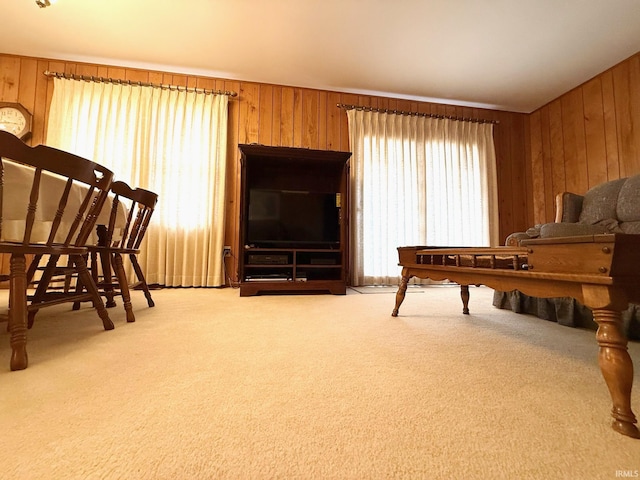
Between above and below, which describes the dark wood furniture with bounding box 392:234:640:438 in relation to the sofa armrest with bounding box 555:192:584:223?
below

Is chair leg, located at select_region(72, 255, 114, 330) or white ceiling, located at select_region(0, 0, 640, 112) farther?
white ceiling, located at select_region(0, 0, 640, 112)

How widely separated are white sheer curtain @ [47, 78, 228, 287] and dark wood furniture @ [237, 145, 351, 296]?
522 mm

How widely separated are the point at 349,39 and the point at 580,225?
2528 millimetres

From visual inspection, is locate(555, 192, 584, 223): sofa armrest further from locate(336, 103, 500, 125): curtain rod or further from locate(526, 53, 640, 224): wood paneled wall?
locate(336, 103, 500, 125): curtain rod

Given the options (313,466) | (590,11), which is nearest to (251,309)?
(313,466)

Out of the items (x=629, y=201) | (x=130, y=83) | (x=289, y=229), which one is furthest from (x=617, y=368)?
(x=130, y=83)

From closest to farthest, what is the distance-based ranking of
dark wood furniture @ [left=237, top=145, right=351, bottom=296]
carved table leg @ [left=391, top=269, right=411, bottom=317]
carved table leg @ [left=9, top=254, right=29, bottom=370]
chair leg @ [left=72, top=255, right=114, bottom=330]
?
carved table leg @ [left=9, top=254, right=29, bottom=370] → chair leg @ [left=72, top=255, right=114, bottom=330] → carved table leg @ [left=391, top=269, right=411, bottom=317] → dark wood furniture @ [left=237, top=145, right=351, bottom=296]

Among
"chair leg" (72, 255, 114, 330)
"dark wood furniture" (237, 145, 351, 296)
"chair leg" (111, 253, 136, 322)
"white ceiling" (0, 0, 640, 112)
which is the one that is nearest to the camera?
"chair leg" (72, 255, 114, 330)

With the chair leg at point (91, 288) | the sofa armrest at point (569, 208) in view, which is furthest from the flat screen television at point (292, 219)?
the sofa armrest at point (569, 208)

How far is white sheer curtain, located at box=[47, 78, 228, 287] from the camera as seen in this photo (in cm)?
299

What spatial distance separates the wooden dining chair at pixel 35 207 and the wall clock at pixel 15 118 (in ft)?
7.91

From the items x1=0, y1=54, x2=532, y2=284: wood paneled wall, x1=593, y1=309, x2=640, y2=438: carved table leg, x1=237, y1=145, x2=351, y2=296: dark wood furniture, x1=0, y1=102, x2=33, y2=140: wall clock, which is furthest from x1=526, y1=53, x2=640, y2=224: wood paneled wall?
x1=0, y1=102, x2=33, y2=140: wall clock

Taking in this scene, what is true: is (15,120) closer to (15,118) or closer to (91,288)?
(15,118)

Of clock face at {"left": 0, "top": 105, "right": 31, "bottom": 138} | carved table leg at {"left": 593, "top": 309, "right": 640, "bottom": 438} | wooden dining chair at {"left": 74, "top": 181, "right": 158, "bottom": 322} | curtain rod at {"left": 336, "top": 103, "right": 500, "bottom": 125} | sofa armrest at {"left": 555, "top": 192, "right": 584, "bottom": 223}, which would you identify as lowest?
carved table leg at {"left": 593, "top": 309, "right": 640, "bottom": 438}
